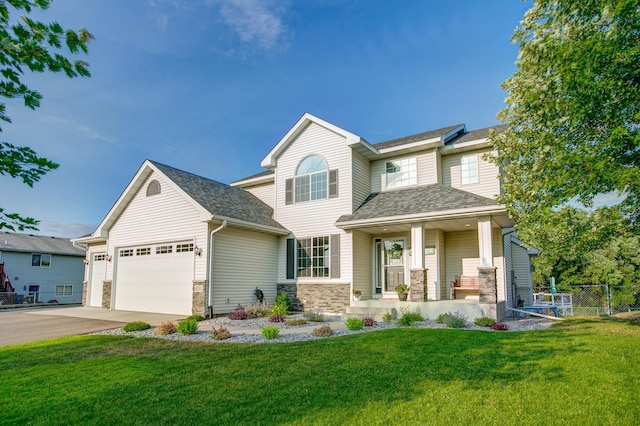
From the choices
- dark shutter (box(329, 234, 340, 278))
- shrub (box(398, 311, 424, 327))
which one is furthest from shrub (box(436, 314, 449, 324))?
dark shutter (box(329, 234, 340, 278))

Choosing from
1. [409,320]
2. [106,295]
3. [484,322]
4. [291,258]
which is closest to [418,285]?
[409,320]

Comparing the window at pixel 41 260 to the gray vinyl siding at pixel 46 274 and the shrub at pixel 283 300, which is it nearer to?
the gray vinyl siding at pixel 46 274

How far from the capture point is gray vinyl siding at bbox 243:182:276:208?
17695 millimetres

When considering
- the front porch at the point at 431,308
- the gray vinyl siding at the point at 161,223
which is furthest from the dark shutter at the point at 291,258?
the gray vinyl siding at the point at 161,223

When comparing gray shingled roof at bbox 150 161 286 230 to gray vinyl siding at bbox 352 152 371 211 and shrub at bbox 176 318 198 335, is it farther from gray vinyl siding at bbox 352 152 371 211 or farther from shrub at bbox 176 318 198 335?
shrub at bbox 176 318 198 335

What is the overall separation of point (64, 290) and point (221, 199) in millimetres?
21835

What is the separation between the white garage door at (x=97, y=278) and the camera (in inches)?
700

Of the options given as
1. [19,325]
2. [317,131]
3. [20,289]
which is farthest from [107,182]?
[20,289]

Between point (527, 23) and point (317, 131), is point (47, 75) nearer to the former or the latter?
point (527, 23)

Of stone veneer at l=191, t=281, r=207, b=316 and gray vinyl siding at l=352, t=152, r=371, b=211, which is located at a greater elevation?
gray vinyl siding at l=352, t=152, r=371, b=211

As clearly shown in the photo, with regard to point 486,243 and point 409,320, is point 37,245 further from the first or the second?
point 486,243

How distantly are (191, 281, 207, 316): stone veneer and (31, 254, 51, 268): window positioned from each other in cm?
2179

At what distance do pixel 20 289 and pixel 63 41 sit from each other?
102 ft

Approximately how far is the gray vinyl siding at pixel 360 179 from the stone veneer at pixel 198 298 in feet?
21.0
